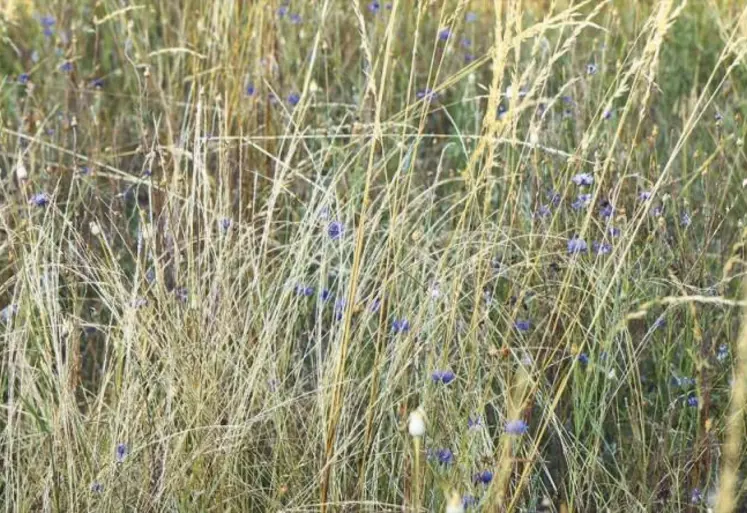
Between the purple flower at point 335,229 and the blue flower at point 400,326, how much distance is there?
24 centimetres

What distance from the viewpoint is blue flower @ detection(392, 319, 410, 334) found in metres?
2.06

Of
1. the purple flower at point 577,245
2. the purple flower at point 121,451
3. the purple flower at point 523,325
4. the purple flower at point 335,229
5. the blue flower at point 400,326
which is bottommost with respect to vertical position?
the purple flower at point 121,451

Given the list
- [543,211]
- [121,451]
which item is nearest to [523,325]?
[543,211]

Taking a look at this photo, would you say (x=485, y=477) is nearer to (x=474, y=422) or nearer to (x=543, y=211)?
(x=474, y=422)

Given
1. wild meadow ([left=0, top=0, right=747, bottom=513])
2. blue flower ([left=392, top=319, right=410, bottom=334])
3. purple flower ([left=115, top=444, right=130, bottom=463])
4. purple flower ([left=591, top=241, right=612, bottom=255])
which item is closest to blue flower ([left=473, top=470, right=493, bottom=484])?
wild meadow ([left=0, top=0, right=747, bottom=513])

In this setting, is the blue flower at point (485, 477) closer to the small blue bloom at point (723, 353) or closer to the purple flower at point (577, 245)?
the purple flower at point (577, 245)

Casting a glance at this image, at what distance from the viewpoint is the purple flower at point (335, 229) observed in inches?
91.5

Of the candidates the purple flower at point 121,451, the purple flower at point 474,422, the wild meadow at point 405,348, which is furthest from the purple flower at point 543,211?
the purple flower at point 121,451

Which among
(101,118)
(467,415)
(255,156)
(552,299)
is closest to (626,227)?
(552,299)

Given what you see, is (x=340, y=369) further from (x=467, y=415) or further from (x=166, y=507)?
(x=166, y=507)

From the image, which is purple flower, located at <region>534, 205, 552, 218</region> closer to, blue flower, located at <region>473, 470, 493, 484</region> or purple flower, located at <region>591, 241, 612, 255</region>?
purple flower, located at <region>591, 241, 612, 255</region>

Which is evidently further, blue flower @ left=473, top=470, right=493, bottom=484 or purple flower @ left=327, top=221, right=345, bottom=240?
purple flower @ left=327, top=221, right=345, bottom=240

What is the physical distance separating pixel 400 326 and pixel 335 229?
0.35m

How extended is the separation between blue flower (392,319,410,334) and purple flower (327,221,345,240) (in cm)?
24
